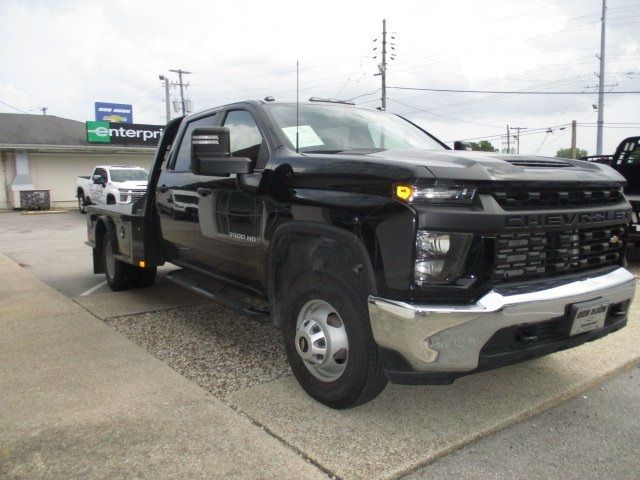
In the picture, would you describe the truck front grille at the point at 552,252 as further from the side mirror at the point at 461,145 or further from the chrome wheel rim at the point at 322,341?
the side mirror at the point at 461,145

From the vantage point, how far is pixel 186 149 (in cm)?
516

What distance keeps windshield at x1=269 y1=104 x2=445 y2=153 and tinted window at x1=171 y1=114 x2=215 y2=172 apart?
1133 mm

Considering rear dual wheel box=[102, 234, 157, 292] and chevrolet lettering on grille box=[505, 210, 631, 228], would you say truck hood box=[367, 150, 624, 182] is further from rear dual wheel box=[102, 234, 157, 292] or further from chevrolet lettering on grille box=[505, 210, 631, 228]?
rear dual wheel box=[102, 234, 157, 292]

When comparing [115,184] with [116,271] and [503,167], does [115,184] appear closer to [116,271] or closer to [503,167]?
[116,271]

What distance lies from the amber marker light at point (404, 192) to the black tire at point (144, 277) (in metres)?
4.64

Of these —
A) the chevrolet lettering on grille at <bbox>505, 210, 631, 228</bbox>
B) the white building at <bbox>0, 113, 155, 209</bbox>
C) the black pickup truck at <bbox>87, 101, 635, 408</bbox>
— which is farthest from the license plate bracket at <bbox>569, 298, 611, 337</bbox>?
the white building at <bbox>0, 113, 155, 209</bbox>

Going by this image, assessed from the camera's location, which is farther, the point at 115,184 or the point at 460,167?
the point at 115,184

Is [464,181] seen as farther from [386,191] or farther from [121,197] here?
[121,197]

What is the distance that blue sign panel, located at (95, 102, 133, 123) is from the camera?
4169 cm

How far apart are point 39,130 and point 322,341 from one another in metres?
30.4

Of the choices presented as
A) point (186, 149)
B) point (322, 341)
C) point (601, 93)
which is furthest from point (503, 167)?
point (601, 93)

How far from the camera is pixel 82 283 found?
732 centimetres

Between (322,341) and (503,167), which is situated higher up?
(503,167)

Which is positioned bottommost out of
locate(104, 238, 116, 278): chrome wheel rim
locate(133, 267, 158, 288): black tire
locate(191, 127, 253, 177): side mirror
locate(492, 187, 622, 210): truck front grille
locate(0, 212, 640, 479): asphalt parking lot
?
locate(0, 212, 640, 479): asphalt parking lot
